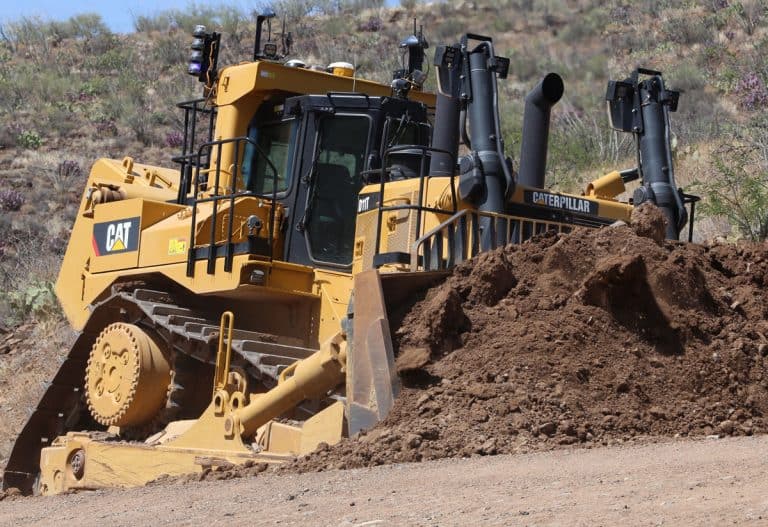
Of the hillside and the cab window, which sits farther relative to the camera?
the hillside

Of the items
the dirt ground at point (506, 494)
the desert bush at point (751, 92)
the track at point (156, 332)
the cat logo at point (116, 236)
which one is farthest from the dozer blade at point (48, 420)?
the desert bush at point (751, 92)

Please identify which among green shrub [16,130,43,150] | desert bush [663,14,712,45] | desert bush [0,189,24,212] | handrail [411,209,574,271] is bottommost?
handrail [411,209,574,271]

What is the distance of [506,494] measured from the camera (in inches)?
234

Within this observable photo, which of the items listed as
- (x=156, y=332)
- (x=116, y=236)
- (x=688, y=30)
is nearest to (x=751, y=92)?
(x=688, y=30)

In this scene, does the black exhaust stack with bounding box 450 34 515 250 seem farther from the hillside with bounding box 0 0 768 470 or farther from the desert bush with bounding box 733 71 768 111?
the desert bush with bounding box 733 71 768 111

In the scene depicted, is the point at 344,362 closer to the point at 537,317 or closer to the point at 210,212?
the point at 537,317

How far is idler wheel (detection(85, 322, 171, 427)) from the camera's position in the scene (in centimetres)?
1063

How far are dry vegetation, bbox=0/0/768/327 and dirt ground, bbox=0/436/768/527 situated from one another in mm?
8215

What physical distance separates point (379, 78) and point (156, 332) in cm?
2173

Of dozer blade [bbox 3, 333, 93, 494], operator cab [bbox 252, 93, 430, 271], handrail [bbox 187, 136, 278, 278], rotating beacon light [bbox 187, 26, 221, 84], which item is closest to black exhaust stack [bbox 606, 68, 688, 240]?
operator cab [bbox 252, 93, 430, 271]

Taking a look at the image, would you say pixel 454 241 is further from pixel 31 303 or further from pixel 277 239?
pixel 31 303

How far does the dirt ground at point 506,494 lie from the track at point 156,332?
2.14 meters

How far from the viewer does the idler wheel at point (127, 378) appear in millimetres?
10633

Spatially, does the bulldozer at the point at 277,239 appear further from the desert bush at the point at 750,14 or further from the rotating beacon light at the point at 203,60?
the desert bush at the point at 750,14
